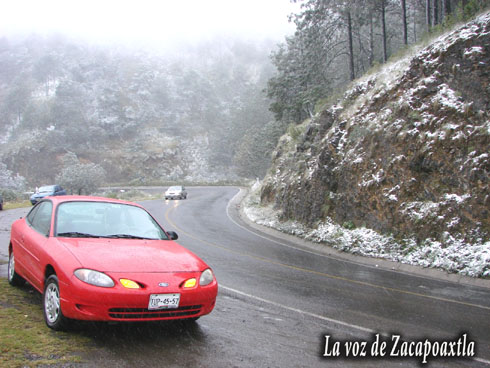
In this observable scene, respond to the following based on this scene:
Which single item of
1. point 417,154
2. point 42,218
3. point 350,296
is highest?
point 417,154

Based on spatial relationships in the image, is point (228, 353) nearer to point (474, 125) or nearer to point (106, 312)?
point (106, 312)

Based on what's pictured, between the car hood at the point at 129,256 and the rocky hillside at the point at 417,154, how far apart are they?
7944 millimetres

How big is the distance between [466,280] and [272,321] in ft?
19.9

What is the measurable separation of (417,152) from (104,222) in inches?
404

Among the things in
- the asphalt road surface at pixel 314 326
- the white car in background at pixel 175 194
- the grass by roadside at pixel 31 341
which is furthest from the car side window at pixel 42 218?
the white car in background at pixel 175 194

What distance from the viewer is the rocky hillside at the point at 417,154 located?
11273 millimetres

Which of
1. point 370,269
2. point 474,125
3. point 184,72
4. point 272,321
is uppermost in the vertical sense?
point 184,72

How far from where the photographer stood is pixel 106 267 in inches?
181

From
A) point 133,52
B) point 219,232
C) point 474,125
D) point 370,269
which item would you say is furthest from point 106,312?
point 133,52

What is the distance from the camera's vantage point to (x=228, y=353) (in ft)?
14.8

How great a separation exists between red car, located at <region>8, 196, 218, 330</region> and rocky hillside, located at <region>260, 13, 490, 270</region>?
26.3 ft

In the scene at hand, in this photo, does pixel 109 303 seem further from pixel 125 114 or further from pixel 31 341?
pixel 125 114

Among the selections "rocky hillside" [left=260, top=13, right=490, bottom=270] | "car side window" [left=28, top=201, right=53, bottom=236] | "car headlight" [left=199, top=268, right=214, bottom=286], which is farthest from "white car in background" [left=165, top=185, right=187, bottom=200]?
"car headlight" [left=199, top=268, right=214, bottom=286]

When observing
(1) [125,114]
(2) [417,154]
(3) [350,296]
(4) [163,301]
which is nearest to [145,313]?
(4) [163,301]
